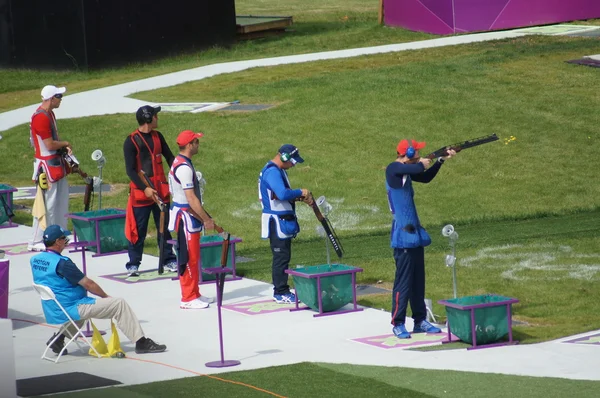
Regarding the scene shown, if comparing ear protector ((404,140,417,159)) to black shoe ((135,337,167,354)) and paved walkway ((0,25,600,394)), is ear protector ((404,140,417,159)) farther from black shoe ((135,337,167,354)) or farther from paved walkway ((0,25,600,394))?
black shoe ((135,337,167,354))

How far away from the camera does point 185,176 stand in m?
13.5

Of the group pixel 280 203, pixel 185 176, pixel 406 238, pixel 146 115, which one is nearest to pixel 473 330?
pixel 406 238

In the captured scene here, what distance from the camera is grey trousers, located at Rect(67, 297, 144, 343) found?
1177 centimetres

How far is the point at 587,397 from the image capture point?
980 centimetres

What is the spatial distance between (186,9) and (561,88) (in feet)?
40.0

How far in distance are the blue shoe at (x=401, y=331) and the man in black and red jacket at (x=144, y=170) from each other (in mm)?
3796

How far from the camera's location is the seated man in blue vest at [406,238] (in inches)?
481

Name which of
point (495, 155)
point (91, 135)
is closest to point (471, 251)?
point (495, 155)

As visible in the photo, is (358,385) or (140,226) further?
(140,226)

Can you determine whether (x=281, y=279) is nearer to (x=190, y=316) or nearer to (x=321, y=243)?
(x=190, y=316)

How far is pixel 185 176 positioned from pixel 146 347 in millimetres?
2240

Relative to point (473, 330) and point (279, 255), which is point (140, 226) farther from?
point (473, 330)

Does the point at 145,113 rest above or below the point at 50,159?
above

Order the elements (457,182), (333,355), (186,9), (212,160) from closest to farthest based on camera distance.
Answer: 1. (333,355)
2. (457,182)
3. (212,160)
4. (186,9)
